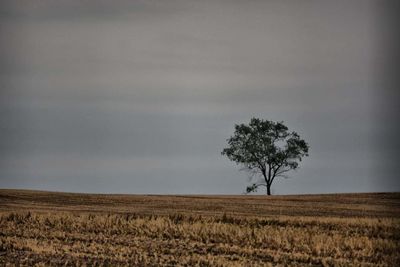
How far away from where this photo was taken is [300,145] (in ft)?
149

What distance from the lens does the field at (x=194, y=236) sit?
20688 millimetres

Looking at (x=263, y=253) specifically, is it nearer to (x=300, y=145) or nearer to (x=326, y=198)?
(x=326, y=198)

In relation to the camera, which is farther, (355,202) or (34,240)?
(355,202)

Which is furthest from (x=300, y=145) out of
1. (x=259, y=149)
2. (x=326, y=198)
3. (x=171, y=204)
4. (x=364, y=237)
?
(x=364, y=237)

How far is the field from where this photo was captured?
20.7 m

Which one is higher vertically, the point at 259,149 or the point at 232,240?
the point at 259,149

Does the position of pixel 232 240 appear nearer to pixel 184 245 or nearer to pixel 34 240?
pixel 184 245

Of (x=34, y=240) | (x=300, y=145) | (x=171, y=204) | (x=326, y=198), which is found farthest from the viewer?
(x=300, y=145)

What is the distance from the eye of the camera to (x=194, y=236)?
23438mm

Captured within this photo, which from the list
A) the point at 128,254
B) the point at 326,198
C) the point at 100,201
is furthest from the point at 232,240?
the point at 326,198

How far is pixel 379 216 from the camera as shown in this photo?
26984mm

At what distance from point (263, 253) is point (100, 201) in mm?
13831

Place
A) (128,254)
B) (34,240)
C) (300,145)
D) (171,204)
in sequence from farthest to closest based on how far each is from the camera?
(300,145)
(171,204)
(34,240)
(128,254)

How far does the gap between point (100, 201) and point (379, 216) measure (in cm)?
1227
